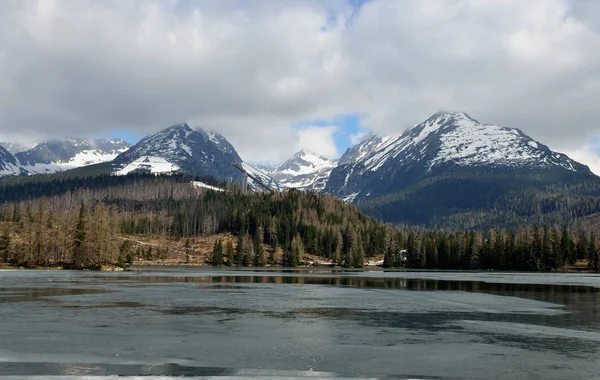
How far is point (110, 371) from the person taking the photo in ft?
80.8

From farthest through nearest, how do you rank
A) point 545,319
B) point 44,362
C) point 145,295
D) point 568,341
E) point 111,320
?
point 145,295 → point 545,319 → point 111,320 → point 568,341 → point 44,362

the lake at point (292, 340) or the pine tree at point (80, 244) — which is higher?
the pine tree at point (80, 244)

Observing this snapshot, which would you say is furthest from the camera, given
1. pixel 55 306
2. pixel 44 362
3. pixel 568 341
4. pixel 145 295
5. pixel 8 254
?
pixel 8 254

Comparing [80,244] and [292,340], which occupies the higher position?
[80,244]

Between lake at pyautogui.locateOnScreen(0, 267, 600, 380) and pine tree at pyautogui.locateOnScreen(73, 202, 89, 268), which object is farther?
pine tree at pyautogui.locateOnScreen(73, 202, 89, 268)

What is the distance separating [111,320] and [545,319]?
36.2 metres

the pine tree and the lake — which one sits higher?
the pine tree

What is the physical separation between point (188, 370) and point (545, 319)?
33452mm

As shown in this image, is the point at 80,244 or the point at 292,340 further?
the point at 80,244

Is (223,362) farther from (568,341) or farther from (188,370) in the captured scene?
(568,341)

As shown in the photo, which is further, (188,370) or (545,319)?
(545,319)

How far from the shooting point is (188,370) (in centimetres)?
2514

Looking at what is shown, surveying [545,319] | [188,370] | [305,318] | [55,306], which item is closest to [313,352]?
[188,370]

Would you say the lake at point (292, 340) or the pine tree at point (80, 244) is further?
the pine tree at point (80, 244)
